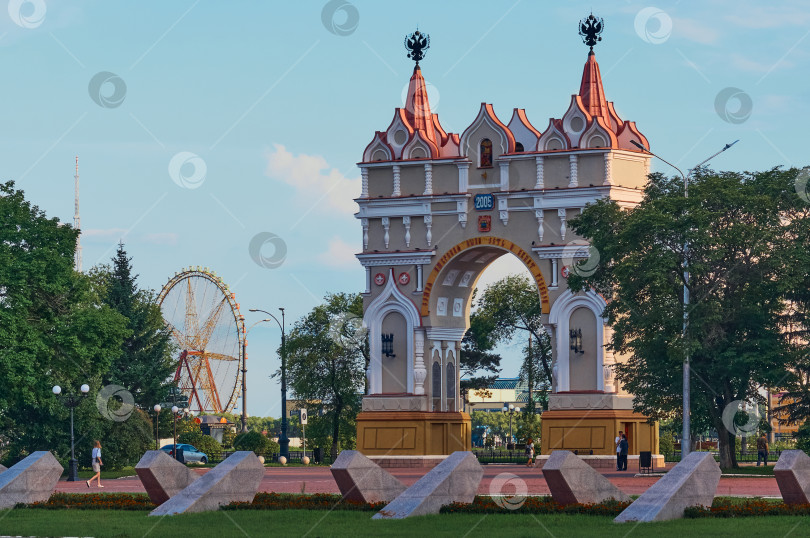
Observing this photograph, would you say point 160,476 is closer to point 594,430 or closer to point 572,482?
point 572,482

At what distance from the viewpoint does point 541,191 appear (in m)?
63.2

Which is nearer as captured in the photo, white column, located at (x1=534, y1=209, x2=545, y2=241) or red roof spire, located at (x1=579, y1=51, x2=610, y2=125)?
white column, located at (x1=534, y1=209, x2=545, y2=241)

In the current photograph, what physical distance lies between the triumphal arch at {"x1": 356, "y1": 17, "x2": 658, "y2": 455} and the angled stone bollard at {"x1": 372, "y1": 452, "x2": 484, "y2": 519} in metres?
29.8

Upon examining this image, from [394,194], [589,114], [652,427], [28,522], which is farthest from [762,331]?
[28,522]

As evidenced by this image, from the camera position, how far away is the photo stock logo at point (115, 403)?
222 ft

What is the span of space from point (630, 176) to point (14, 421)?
29.1 metres

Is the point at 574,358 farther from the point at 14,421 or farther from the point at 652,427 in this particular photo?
the point at 14,421

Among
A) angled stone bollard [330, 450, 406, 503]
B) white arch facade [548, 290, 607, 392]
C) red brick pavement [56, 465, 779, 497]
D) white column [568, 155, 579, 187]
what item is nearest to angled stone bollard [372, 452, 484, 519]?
angled stone bollard [330, 450, 406, 503]

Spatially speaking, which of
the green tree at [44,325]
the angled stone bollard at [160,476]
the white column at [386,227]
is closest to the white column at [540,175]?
the white column at [386,227]

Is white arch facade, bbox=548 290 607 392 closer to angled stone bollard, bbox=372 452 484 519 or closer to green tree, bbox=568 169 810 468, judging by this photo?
green tree, bbox=568 169 810 468

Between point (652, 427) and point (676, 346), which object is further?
point (652, 427)

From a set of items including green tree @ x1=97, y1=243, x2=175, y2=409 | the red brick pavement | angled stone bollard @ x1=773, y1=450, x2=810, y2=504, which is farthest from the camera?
green tree @ x1=97, y1=243, x2=175, y2=409

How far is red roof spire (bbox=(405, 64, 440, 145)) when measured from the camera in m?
69.0

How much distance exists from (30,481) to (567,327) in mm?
30966
